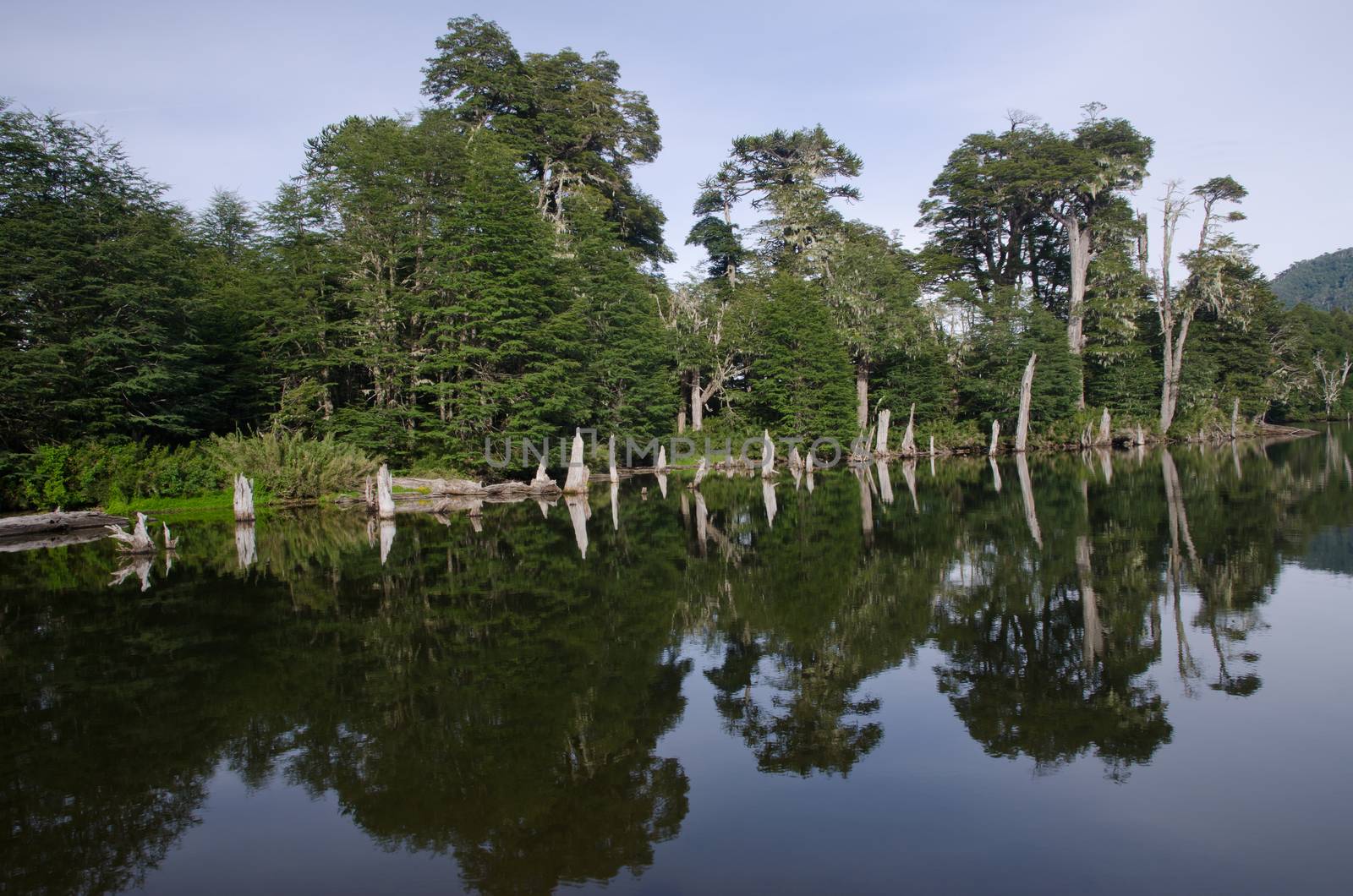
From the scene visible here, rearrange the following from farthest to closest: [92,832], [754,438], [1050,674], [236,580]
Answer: [754,438]
[236,580]
[1050,674]
[92,832]

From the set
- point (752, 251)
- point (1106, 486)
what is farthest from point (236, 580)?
point (752, 251)

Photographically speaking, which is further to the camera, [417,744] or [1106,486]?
[1106,486]

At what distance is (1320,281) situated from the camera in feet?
417

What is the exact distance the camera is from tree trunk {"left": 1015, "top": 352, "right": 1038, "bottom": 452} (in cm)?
4006

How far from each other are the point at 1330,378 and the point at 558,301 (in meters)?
61.3

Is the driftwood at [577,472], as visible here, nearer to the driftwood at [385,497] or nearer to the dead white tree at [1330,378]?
the driftwood at [385,497]

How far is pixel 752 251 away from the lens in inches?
1773

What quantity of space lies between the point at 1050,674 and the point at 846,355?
109 feet

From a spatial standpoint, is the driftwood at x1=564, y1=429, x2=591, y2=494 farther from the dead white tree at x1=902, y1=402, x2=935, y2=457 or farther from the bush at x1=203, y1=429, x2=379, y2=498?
the dead white tree at x1=902, y1=402, x2=935, y2=457

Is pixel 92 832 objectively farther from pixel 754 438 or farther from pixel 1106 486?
pixel 754 438

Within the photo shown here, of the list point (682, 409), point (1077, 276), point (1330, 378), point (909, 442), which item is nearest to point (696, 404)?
point (682, 409)

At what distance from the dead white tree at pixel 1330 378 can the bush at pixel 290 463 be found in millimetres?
64712

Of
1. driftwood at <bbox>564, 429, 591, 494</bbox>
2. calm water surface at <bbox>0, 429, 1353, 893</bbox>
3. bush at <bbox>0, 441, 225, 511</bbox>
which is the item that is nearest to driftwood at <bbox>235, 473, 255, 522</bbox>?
bush at <bbox>0, 441, 225, 511</bbox>

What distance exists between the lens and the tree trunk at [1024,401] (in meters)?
40.1
